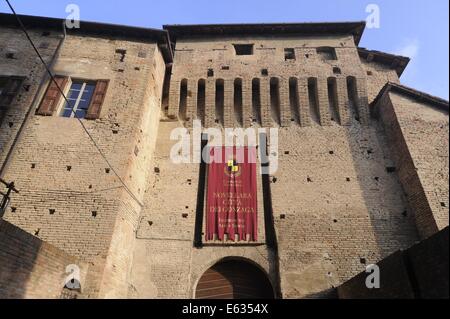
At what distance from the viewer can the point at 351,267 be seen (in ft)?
27.0

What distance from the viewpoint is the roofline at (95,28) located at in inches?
453

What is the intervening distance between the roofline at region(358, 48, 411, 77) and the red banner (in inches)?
279

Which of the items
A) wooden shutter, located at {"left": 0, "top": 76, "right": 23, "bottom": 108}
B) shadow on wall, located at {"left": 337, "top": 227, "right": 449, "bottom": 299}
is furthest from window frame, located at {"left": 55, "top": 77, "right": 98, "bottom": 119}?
shadow on wall, located at {"left": 337, "top": 227, "right": 449, "bottom": 299}

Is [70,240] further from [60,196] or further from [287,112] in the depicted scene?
[287,112]

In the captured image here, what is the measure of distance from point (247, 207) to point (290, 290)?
2.66 m

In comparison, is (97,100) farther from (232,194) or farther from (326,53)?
(326,53)

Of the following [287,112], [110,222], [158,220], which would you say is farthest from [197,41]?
[110,222]

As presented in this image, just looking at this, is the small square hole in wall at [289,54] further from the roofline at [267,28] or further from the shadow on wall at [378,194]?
the shadow on wall at [378,194]

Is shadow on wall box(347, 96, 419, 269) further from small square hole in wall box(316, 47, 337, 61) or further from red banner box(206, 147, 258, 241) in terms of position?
red banner box(206, 147, 258, 241)

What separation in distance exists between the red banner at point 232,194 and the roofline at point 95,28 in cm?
527

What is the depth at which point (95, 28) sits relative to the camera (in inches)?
456

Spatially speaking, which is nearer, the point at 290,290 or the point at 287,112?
the point at 290,290

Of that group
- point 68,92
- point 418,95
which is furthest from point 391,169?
point 68,92

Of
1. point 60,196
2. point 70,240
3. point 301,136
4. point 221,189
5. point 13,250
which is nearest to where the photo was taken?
point 13,250
